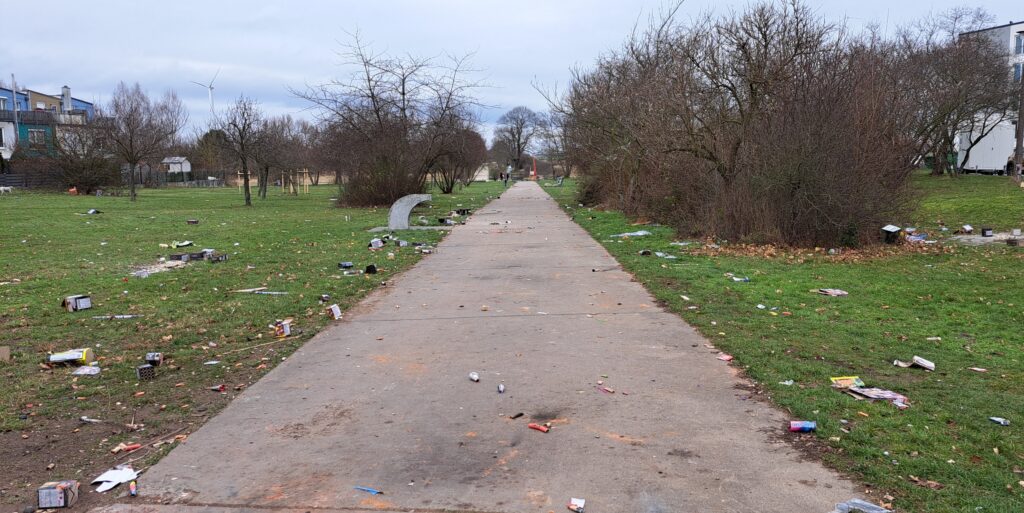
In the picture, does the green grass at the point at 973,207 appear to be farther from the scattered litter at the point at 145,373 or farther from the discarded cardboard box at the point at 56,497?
the discarded cardboard box at the point at 56,497

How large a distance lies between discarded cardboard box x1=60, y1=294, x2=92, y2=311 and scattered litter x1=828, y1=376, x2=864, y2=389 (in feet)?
25.8

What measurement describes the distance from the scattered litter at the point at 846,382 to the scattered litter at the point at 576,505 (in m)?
2.59

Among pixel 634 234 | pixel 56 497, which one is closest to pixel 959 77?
pixel 634 234

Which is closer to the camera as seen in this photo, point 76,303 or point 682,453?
point 682,453

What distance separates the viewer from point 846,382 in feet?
16.7

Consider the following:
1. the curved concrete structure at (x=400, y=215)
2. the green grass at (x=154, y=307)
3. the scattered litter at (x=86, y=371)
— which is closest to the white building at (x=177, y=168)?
the green grass at (x=154, y=307)

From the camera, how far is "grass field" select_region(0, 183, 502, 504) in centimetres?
441

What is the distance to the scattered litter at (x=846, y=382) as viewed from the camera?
5.02 metres

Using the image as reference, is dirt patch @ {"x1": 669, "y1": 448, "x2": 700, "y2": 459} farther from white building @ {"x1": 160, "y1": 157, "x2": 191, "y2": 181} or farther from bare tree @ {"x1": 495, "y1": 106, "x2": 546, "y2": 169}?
bare tree @ {"x1": 495, "y1": 106, "x2": 546, "y2": 169}

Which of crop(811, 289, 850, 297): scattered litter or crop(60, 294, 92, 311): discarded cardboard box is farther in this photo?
crop(811, 289, 850, 297): scattered litter

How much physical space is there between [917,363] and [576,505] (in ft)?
12.1

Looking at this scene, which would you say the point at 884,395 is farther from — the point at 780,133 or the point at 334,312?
the point at 780,133

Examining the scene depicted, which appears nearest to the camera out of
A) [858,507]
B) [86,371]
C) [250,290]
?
[858,507]

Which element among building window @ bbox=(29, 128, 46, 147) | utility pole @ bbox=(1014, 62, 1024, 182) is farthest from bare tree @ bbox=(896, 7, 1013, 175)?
building window @ bbox=(29, 128, 46, 147)
